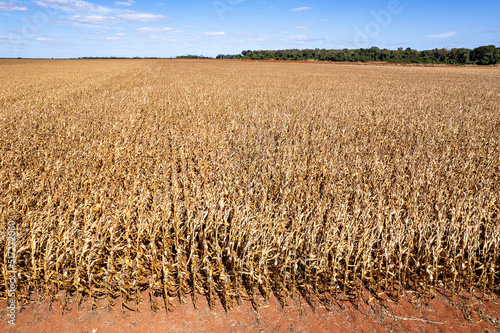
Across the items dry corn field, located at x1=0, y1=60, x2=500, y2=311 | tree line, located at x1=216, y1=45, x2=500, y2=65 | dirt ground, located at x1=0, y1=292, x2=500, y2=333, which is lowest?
dirt ground, located at x1=0, y1=292, x2=500, y2=333

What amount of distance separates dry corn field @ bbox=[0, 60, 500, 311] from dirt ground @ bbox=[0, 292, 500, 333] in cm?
12

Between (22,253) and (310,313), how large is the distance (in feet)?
9.95

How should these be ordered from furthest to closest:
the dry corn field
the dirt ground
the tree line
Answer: the tree line, the dry corn field, the dirt ground

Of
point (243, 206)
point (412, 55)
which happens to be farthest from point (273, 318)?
point (412, 55)

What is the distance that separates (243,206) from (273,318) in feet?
5.07

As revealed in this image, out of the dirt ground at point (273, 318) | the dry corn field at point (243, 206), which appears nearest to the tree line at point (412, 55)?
the dry corn field at point (243, 206)

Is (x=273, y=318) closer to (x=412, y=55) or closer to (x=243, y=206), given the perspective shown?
(x=243, y=206)

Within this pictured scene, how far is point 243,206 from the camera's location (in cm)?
384

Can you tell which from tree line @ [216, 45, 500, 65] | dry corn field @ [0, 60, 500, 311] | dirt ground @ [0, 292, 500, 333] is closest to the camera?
dirt ground @ [0, 292, 500, 333]

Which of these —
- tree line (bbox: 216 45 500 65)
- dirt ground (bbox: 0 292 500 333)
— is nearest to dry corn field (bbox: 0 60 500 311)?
dirt ground (bbox: 0 292 500 333)

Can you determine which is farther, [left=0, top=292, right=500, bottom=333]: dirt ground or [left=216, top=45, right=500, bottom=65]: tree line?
[left=216, top=45, right=500, bottom=65]: tree line

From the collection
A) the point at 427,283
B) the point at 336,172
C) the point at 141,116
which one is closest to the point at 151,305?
the point at 427,283

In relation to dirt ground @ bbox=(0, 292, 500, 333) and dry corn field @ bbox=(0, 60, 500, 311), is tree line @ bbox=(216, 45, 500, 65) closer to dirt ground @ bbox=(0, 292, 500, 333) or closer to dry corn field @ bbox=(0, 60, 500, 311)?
dry corn field @ bbox=(0, 60, 500, 311)

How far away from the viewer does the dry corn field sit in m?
2.88
